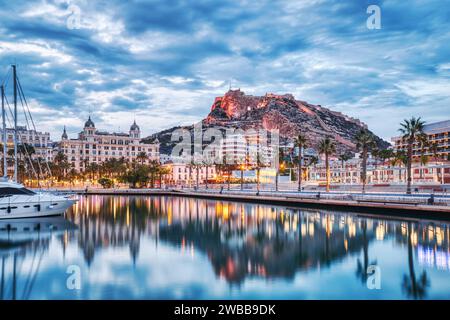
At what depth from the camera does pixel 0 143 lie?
620 ft

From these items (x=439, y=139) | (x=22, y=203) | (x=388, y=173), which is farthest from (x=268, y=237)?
(x=439, y=139)

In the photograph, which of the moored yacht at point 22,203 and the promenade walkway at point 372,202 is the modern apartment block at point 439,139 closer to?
the promenade walkway at point 372,202

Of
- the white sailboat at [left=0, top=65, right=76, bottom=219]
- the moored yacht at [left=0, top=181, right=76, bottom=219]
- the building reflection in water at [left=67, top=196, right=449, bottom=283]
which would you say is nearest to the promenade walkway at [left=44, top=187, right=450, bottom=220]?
the building reflection in water at [left=67, top=196, right=449, bottom=283]

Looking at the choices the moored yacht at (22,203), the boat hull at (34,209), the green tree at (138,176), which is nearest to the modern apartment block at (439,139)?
the green tree at (138,176)

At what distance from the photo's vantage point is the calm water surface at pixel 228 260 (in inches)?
917

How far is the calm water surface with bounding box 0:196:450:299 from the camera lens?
76.4ft

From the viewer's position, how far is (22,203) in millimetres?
50375

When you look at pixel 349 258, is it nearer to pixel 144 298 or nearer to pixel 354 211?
pixel 144 298

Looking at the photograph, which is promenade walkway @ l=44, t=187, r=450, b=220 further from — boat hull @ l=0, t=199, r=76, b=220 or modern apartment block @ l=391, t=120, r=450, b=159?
modern apartment block @ l=391, t=120, r=450, b=159

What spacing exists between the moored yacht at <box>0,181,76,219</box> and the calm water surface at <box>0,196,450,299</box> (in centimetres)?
197

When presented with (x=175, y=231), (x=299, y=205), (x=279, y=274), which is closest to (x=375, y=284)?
(x=279, y=274)

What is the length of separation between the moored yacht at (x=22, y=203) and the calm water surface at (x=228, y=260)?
1969mm

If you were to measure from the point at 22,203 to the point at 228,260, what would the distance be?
101ft
